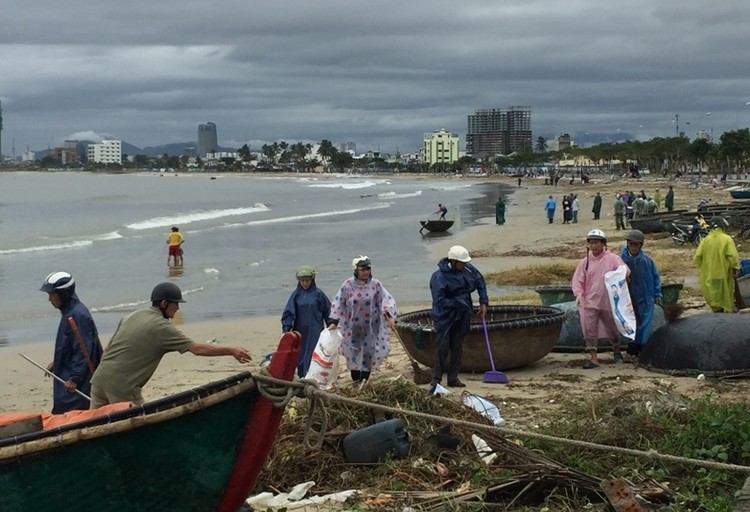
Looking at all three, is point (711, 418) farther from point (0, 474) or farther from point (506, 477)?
point (0, 474)

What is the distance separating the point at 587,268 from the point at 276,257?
20.8 m

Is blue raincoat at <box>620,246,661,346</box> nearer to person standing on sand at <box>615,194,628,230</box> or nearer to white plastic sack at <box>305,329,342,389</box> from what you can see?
white plastic sack at <box>305,329,342,389</box>

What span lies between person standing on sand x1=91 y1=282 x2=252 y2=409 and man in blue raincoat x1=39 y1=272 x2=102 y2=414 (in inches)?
32.3

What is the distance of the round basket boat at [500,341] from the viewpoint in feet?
34.8

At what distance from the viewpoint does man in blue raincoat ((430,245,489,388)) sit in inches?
388

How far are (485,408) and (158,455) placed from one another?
3399 millimetres

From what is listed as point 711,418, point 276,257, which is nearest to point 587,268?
point 711,418

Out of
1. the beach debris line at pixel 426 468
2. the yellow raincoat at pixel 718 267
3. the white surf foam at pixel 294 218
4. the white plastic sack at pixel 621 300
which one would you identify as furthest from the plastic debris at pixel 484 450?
the white surf foam at pixel 294 218

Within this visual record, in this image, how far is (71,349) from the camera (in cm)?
734

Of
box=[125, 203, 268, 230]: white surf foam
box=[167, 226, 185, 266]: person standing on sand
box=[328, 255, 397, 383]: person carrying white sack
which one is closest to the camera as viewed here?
box=[328, 255, 397, 383]: person carrying white sack

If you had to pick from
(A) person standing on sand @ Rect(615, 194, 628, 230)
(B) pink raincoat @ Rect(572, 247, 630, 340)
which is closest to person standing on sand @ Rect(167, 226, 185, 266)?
(A) person standing on sand @ Rect(615, 194, 628, 230)

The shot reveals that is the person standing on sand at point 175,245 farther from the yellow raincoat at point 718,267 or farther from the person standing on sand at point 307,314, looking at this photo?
the yellow raincoat at point 718,267

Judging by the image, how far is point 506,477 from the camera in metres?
6.52

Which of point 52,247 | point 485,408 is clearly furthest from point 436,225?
point 485,408
